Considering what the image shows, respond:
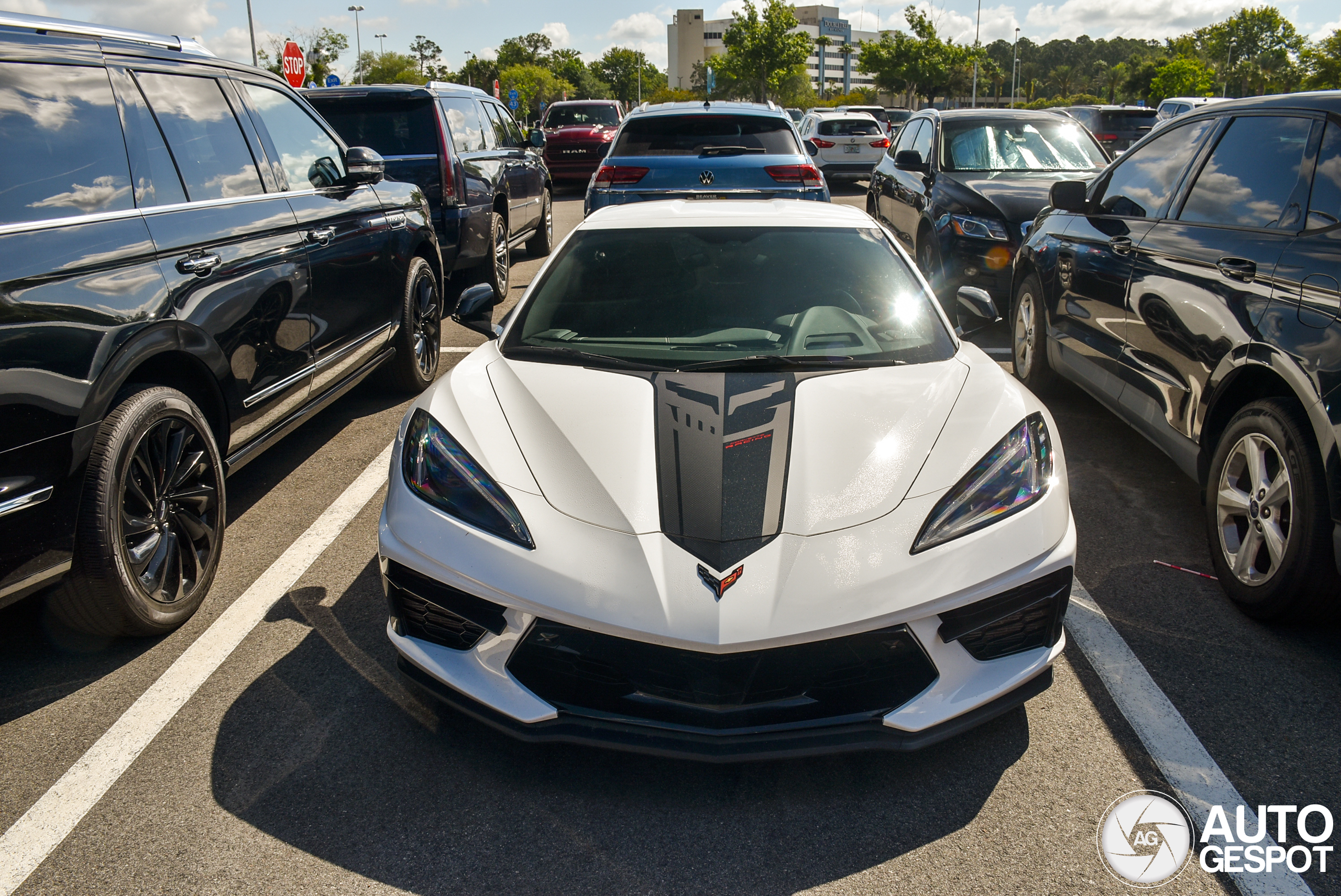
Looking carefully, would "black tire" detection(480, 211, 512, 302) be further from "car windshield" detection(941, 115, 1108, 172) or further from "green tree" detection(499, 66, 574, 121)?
"green tree" detection(499, 66, 574, 121)

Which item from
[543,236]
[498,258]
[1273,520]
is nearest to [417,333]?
[498,258]

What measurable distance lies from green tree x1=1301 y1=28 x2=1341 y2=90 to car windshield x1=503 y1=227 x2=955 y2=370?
5154cm

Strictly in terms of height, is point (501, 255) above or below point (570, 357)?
below

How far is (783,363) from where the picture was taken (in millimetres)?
3207

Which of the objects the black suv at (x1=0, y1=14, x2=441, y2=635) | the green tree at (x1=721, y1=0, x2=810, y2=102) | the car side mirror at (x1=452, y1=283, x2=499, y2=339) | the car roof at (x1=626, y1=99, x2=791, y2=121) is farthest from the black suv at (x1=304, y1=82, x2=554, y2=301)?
the green tree at (x1=721, y1=0, x2=810, y2=102)

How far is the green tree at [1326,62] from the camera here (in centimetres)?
4619

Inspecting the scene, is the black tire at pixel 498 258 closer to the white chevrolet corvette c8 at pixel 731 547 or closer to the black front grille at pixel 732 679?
the white chevrolet corvette c8 at pixel 731 547

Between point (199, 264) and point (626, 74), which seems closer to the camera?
point (199, 264)

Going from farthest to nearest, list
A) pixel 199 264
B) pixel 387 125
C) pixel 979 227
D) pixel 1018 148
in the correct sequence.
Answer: pixel 1018 148 → pixel 387 125 → pixel 979 227 → pixel 199 264

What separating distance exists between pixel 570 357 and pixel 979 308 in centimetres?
160

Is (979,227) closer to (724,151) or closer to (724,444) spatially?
(724,151)

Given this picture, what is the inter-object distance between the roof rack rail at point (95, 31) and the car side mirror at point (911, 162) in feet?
20.0

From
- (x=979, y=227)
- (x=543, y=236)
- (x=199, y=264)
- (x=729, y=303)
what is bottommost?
(x=543, y=236)

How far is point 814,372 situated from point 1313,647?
181 cm
